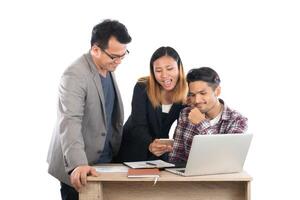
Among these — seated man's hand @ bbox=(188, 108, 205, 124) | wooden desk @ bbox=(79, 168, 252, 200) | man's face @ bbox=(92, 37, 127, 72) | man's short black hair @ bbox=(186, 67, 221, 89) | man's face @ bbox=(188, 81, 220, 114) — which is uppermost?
man's face @ bbox=(92, 37, 127, 72)

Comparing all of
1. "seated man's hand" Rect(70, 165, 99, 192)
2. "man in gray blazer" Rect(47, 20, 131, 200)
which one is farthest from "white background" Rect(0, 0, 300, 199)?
"seated man's hand" Rect(70, 165, 99, 192)

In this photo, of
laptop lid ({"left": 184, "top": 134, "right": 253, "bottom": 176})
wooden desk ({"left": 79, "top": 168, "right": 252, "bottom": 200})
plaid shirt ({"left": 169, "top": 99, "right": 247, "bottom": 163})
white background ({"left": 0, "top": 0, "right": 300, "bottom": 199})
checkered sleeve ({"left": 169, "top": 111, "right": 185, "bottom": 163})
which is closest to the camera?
laptop lid ({"left": 184, "top": 134, "right": 253, "bottom": 176})

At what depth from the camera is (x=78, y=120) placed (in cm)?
271

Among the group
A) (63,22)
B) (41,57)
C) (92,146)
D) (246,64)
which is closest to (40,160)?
(41,57)

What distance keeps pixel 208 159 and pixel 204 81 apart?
0.56 meters

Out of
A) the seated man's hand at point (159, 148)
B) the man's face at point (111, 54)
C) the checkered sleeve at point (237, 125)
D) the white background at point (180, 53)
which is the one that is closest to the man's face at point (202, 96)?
the checkered sleeve at point (237, 125)

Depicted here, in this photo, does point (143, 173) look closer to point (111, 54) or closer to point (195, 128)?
point (195, 128)

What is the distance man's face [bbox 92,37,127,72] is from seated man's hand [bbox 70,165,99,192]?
0.65 m

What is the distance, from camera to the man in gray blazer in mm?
2686

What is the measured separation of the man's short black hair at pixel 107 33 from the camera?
9.50ft

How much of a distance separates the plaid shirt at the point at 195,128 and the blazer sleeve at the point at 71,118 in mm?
546

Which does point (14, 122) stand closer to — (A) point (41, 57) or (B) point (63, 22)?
(A) point (41, 57)

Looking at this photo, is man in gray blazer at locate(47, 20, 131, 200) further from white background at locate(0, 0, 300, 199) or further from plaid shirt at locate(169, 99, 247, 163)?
white background at locate(0, 0, 300, 199)

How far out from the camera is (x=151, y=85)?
3.13m
